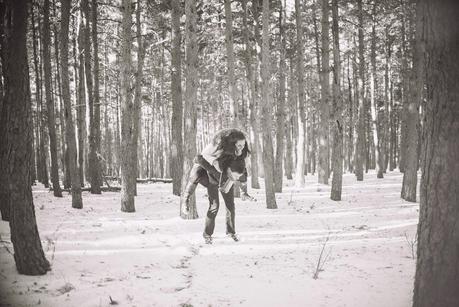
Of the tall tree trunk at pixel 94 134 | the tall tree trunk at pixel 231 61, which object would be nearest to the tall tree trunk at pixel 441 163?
the tall tree trunk at pixel 231 61

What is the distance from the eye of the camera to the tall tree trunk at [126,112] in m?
9.95

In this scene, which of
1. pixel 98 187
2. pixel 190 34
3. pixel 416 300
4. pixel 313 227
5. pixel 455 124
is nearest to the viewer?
pixel 455 124

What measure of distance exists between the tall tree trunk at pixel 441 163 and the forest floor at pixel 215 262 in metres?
0.95

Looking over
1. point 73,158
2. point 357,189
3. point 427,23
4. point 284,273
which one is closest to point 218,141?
point 284,273

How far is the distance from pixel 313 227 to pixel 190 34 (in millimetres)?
5781

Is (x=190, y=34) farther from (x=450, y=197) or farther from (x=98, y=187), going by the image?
(x=98, y=187)

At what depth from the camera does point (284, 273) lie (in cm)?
493

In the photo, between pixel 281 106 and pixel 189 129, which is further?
pixel 281 106

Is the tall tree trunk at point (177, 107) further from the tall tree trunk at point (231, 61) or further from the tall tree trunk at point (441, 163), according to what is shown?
the tall tree trunk at point (441, 163)

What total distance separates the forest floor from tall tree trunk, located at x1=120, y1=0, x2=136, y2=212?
0.72 meters

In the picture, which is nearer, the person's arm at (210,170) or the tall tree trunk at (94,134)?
the person's arm at (210,170)

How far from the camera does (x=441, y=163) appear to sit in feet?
9.70

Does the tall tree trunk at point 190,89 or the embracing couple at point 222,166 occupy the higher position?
the tall tree trunk at point 190,89

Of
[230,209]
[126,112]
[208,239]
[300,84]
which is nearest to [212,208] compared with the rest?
[230,209]
